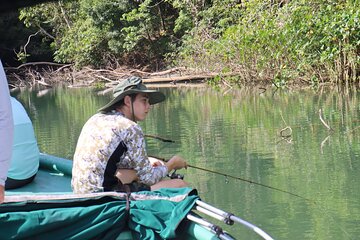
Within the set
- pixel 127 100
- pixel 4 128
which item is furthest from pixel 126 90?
pixel 4 128

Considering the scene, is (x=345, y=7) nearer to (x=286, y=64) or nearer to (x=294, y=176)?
(x=286, y=64)

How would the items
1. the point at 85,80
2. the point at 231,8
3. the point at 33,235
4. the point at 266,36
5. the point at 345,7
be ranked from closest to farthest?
the point at 33,235 < the point at 345,7 < the point at 266,36 < the point at 231,8 < the point at 85,80

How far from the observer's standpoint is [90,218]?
267 centimetres

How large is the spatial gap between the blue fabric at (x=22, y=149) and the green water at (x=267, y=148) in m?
1.27

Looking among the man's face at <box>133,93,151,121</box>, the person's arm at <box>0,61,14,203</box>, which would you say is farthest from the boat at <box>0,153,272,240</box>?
the person's arm at <box>0,61,14,203</box>

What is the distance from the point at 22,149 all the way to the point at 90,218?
1313mm

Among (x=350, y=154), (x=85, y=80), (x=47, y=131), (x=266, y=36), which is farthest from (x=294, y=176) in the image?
(x=85, y=80)

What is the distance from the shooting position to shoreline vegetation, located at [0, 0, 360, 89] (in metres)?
12.5

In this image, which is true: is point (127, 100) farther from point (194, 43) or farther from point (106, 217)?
Answer: point (194, 43)

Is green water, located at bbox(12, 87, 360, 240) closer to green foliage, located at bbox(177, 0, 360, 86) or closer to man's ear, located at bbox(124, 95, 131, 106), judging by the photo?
green foliage, located at bbox(177, 0, 360, 86)

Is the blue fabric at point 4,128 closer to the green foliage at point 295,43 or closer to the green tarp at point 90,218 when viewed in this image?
the green tarp at point 90,218

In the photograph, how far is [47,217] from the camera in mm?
2637

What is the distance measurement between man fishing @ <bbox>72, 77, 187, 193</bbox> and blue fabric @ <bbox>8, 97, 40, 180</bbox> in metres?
0.78

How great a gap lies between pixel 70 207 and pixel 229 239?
0.68 metres
